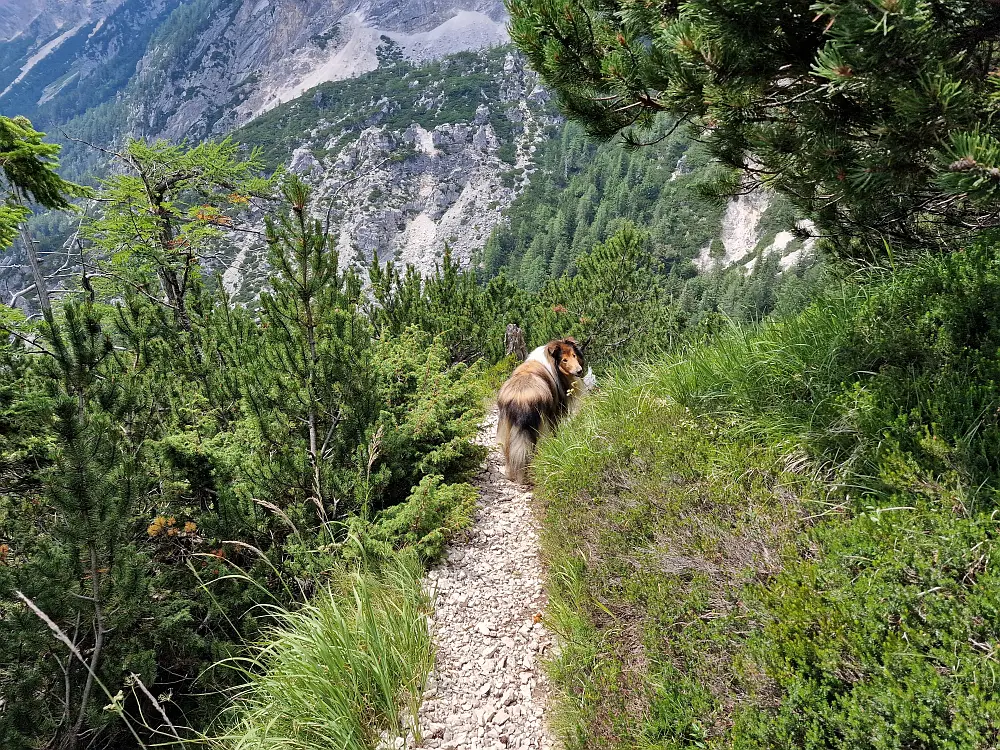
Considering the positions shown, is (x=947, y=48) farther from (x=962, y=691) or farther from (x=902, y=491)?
(x=962, y=691)

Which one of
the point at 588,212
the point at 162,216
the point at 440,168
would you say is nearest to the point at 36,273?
the point at 162,216

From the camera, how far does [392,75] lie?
152000 millimetres

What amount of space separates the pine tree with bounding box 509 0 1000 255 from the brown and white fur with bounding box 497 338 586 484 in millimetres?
2848

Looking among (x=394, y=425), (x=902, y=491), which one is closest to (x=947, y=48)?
(x=902, y=491)

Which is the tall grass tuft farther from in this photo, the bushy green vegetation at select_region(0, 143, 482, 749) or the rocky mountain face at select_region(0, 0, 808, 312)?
the rocky mountain face at select_region(0, 0, 808, 312)

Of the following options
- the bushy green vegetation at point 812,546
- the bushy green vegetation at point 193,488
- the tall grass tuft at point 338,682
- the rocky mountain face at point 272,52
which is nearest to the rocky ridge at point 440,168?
the rocky mountain face at point 272,52

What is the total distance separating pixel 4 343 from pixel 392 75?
586 feet

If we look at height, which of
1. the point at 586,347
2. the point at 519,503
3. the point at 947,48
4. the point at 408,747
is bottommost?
the point at 586,347

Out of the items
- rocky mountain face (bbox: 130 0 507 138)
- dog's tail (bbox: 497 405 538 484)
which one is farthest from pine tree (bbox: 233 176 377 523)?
rocky mountain face (bbox: 130 0 507 138)

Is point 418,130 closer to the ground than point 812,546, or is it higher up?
higher up

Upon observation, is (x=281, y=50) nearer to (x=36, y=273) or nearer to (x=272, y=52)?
(x=272, y=52)

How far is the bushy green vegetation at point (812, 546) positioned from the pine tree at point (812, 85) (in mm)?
844

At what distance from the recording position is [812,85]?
2.29m

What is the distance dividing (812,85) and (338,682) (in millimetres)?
3993
